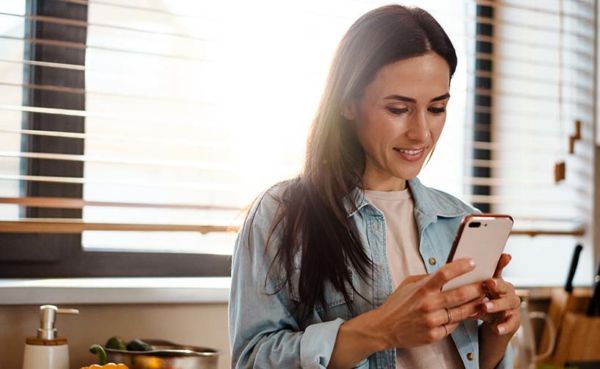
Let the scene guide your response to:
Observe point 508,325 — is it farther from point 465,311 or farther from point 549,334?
point 549,334

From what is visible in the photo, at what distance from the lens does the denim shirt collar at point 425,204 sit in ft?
5.06

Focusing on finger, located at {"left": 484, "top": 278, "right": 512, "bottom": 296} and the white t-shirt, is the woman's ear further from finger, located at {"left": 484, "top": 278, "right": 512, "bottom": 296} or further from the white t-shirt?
finger, located at {"left": 484, "top": 278, "right": 512, "bottom": 296}

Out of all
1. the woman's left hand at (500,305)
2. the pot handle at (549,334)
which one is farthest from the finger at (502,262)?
the pot handle at (549,334)

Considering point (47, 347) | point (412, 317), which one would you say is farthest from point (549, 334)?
point (47, 347)

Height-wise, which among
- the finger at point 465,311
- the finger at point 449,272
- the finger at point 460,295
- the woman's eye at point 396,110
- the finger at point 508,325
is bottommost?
the finger at point 508,325

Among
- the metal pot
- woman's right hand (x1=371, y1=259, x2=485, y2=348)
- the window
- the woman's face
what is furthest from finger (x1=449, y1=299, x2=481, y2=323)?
the window

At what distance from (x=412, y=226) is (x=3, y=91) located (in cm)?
93

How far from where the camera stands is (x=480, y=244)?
138cm

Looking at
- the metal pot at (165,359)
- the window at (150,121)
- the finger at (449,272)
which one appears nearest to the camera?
the finger at (449,272)

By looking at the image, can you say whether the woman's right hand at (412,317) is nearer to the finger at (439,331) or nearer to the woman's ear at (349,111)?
the finger at (439,331)

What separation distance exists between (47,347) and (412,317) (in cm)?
68

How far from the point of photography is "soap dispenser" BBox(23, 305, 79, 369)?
65.3 inches

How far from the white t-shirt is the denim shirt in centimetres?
2

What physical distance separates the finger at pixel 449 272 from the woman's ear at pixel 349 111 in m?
0.35
